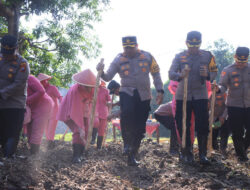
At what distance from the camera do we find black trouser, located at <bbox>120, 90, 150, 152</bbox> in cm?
623

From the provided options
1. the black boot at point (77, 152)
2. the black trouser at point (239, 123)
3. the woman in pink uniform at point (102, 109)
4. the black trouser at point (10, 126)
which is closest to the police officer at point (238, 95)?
the black trouser at point (239, 123)

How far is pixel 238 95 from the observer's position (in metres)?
7.39

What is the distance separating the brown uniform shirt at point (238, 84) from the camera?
7336 mm

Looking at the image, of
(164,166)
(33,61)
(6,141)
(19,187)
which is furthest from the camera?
(33,61)

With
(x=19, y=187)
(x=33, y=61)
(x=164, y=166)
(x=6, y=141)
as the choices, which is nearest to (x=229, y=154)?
(x=164, y=166)

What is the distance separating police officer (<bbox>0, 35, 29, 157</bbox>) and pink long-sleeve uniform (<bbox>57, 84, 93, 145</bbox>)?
1.05 meters

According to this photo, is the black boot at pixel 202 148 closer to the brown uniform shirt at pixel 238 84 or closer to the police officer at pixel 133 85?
the police officer at pixel 133 85

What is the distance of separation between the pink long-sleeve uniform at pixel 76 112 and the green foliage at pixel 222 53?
48107 millimetres

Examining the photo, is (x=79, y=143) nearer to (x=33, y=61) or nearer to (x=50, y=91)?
(x=50, y=91)

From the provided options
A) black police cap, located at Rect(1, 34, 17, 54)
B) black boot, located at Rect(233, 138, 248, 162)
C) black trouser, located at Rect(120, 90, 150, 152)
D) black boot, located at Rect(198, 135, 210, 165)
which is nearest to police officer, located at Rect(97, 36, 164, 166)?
black trouser, located at Rect(120, 90, 150, 152)

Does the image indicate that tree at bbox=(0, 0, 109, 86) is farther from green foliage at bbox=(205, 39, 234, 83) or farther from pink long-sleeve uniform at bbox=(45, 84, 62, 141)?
green foliage at bbox=(205, 39, 234, 83)

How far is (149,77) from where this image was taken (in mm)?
6469

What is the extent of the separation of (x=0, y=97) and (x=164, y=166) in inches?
110

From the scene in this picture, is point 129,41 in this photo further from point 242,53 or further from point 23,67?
point 242,53
